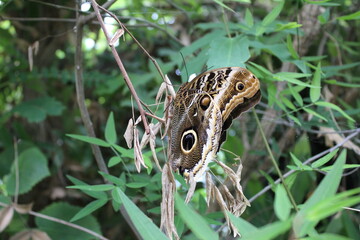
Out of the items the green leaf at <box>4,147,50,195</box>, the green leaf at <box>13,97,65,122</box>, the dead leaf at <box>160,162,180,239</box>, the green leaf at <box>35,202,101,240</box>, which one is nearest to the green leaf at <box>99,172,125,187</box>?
the dead leaf at <box>160,162,180,239</box>

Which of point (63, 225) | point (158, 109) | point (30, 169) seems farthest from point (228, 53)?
point (30, 169)

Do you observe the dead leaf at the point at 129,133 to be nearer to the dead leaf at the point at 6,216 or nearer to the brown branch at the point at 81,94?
the brown branch at the point at 81,94

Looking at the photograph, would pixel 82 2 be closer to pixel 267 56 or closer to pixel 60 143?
pixel 267 56

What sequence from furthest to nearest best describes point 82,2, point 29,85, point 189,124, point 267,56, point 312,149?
point 29,85 < point 312,149 < point 267,56 < point 82,2 < point 189,124

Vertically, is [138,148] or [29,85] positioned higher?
[138,148]

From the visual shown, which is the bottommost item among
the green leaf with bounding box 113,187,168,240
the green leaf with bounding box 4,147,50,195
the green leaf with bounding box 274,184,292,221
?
the green leaf with bounding box 4,147,50,195

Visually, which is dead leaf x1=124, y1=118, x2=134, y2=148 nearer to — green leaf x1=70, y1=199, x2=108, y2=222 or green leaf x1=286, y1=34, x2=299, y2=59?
green leaf x1=70, y1=199, x2=108, y2=222

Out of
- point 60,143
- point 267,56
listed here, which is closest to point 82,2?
point 267,56
